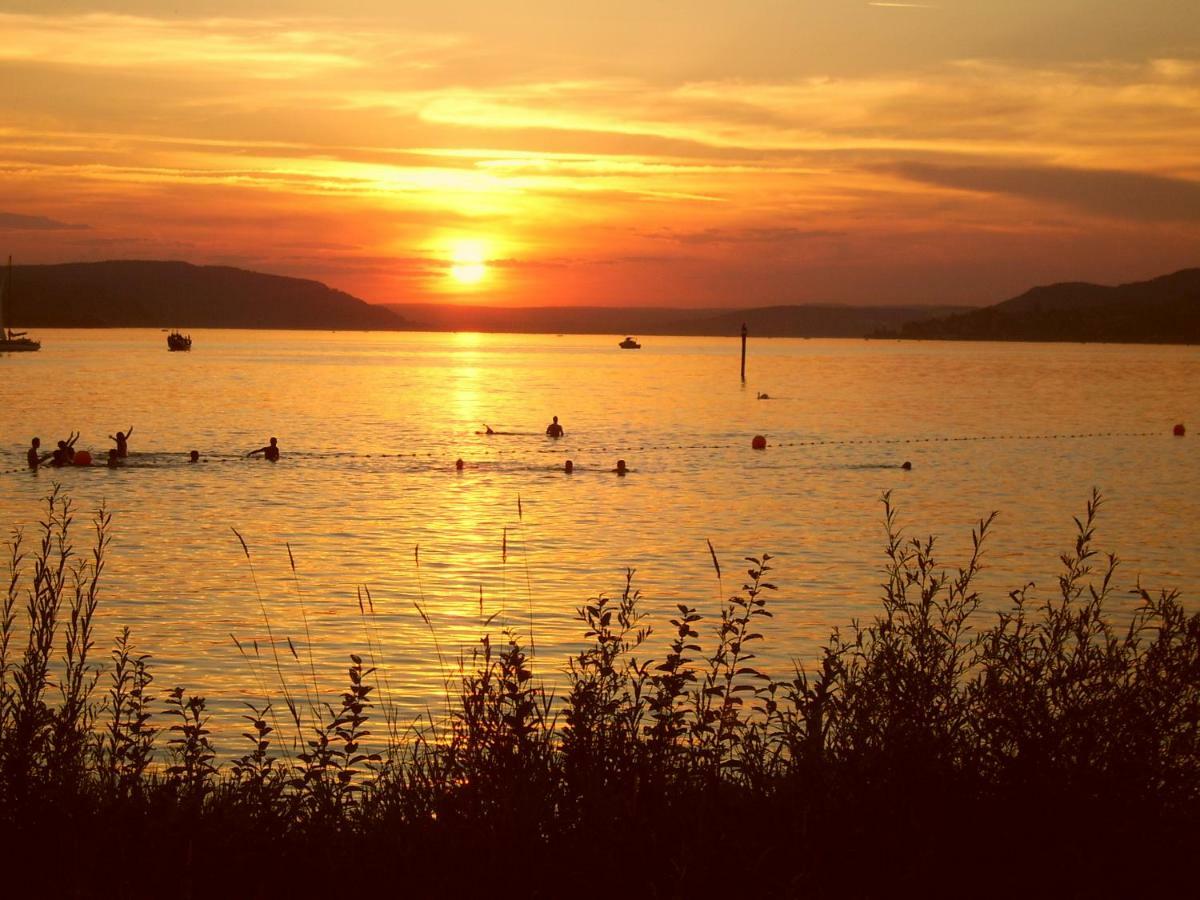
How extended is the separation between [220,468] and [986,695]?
38.5m

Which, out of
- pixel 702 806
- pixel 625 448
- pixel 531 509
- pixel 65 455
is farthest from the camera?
pixel 625 448

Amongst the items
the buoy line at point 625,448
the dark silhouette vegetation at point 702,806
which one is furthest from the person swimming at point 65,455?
the dark silhouette vegetation at point 702,806

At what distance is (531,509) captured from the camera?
111 feet

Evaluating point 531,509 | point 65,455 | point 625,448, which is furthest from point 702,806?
point 625,448

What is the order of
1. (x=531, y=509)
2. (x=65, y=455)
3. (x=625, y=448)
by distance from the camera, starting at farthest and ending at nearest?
(x=625, y=448), (x=65, y=455), (x=531, y=509)

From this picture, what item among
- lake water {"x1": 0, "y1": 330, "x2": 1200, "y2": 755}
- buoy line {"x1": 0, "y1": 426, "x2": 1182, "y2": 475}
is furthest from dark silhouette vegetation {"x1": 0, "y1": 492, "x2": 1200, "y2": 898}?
buoy line {"x1": 0, "y1": 426, "x2": 1182, "y2": 475}

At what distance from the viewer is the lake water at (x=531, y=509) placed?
18156mm

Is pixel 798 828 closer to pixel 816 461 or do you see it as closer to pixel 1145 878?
pixel 1145 878

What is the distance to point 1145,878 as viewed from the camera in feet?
19.9

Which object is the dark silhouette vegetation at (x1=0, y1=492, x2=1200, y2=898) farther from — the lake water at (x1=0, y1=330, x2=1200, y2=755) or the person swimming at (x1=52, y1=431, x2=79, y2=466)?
the person swimming at (x1=52, y1=431, x2=79, y2=466)

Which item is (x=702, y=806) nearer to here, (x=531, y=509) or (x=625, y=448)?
(x=531, y=509)

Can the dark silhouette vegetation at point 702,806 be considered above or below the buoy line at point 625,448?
above

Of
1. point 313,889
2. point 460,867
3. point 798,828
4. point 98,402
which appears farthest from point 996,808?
point 98,402

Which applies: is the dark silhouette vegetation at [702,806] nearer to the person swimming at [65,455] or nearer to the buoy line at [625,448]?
the person swimming at [65,455]
